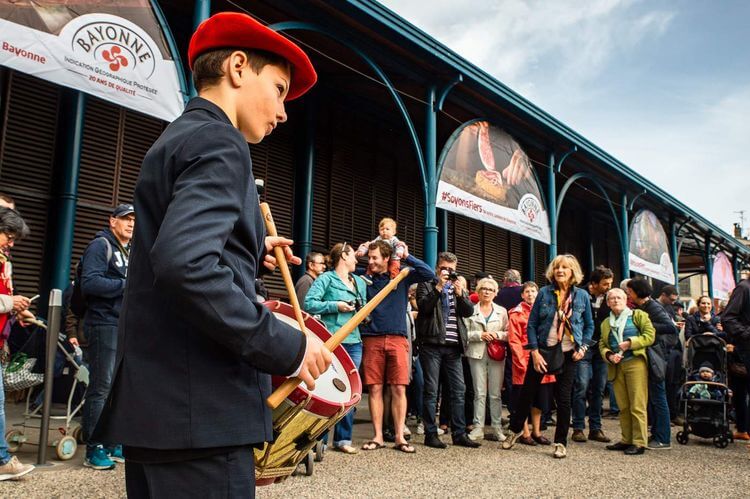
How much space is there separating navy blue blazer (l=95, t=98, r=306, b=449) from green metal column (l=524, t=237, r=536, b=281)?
15.4 metres

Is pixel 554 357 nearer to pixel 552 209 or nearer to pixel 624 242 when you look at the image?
pixel 552 209

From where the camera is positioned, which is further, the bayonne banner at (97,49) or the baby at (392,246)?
the baby at (392,246)

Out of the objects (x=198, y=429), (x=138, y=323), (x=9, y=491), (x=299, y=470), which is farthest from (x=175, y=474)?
(x=299, y=470)

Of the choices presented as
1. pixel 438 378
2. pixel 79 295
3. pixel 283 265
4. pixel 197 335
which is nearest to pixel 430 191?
pixel 438 378

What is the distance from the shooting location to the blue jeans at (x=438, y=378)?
6316 mm

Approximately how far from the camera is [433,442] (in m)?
6.25

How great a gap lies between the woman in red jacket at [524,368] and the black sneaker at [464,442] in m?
0.61

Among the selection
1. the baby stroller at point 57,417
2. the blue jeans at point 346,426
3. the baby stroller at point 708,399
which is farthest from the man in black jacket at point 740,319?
the baby stroller at point 57,417

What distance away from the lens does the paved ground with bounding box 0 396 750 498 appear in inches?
163

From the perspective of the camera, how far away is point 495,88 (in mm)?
10453

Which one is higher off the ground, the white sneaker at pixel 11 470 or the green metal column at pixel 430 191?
the green metal column at pixel 430 191

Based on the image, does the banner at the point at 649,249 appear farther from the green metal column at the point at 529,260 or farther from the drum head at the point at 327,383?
the drum head at the point at 327,383

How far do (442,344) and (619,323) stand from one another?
6.55 ft

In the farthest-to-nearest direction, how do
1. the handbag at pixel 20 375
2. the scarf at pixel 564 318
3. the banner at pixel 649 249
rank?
the banner at pixel 649 249 → the scarf at pixel 564 318 → the handbag at pixel 20 375
